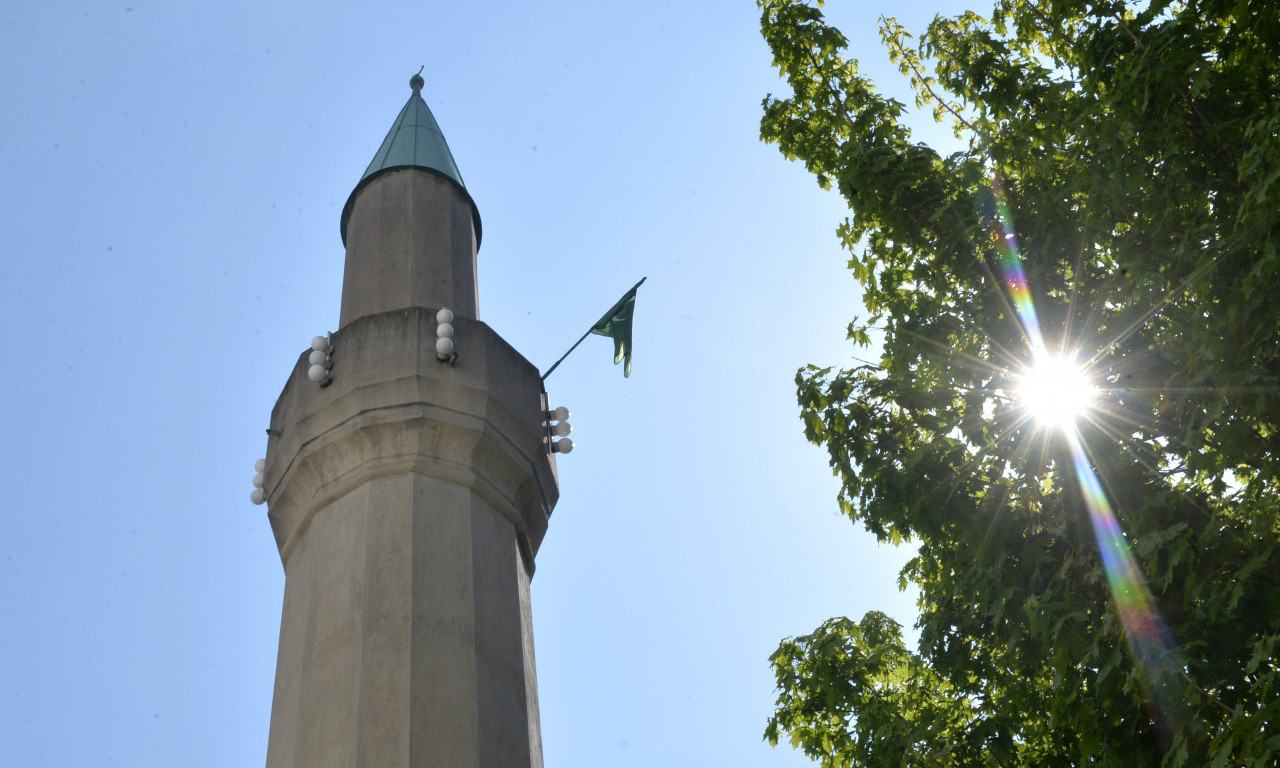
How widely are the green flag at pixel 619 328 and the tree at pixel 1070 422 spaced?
278 centimetres

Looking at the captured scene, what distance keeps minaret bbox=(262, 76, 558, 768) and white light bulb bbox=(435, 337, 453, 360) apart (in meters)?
0.09

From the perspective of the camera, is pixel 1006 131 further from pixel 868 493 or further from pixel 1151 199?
pixel 868 493

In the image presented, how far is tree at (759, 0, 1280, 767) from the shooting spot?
7383 mm

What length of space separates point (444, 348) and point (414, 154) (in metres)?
3.80

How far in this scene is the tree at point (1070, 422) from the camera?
7.38 m

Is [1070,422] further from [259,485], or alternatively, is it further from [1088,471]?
[259,485]

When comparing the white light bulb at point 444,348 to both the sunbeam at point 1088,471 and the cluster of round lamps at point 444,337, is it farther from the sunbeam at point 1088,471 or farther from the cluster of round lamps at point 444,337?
the sunbeam at point 1088,471

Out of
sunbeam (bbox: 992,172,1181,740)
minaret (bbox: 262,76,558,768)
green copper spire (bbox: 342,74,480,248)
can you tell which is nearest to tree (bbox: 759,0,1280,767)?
sunbeam (bbox: 992,172,1181,740)

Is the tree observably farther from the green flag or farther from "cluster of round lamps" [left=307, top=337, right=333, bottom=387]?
"cluster of round lamps" [left=307, top=337, right=333, bottom=387]

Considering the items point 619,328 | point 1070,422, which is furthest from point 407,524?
point 1070,422

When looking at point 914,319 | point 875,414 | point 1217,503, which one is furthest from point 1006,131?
point 1217,503

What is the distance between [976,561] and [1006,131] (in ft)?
11.1

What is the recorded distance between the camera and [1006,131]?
9.77 meters

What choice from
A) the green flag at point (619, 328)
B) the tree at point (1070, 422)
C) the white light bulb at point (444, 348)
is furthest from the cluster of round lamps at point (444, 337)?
the tree at point (1070, 422)
